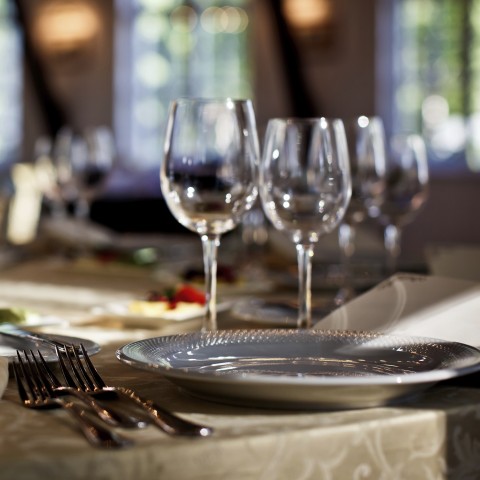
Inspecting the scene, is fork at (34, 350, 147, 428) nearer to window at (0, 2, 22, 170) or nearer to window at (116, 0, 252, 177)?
window at (116, 0, 252, 177)

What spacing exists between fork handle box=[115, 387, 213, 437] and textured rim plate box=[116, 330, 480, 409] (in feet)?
0.10

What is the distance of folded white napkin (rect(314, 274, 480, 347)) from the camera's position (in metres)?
0.99

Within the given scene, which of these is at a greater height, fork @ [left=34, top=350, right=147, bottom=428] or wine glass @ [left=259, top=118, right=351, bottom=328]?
wine glass @ [left=259, top=118, right=351, bottom=328]

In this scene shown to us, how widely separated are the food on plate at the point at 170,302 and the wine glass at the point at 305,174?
0.31 metres

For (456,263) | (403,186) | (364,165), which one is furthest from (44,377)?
(403,186)

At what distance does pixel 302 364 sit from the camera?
899mm

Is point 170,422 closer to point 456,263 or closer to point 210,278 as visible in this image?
point 210,278

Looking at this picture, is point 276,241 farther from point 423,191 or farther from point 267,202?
point 267,202

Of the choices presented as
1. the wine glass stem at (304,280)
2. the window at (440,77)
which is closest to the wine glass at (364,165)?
the wine glass stem at (304,280)

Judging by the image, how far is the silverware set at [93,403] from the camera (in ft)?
2.24

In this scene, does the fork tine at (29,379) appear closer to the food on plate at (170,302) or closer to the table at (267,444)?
the table at (267,444)

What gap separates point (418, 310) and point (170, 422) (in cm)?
43

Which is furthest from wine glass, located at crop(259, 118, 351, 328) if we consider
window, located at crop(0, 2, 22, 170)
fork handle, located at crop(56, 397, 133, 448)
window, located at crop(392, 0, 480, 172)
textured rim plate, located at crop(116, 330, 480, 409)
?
window, located at crop(0, 2, 22, 170)

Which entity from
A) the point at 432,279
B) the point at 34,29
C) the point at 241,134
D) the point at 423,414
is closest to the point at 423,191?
the point at 432,279
